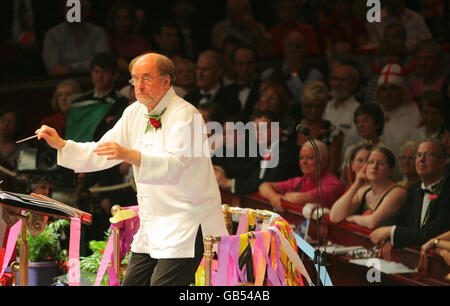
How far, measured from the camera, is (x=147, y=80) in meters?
3.97

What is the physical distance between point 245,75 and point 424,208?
98.4 inches

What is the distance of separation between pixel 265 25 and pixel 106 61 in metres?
2.73

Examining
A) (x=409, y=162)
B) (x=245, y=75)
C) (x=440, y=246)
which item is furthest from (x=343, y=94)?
(x=440, y=246)

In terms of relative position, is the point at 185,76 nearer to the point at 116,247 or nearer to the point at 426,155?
the point at 426,155

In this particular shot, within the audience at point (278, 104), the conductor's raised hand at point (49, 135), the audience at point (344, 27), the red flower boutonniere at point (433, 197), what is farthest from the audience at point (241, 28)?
the conductor's raised hand at point (49, 135)

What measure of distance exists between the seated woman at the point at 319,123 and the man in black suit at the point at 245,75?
66 centimetres

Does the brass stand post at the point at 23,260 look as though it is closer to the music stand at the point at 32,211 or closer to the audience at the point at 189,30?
the music stand at the point at 32,211

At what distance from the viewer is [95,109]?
7246 mm

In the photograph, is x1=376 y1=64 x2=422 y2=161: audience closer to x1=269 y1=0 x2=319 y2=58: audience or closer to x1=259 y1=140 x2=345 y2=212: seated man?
x1=259 y1=140 x2=345 y2=212: seated man

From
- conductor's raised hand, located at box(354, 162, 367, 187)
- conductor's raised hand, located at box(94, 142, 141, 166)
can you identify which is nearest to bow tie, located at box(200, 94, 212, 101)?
conductor's raised hand, located at box(354, 162, 367, 187)

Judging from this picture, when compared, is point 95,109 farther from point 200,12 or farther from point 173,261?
point 173,261

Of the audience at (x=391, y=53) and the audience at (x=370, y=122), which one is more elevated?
the audience at (x=391, y=53)

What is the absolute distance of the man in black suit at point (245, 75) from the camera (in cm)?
750
